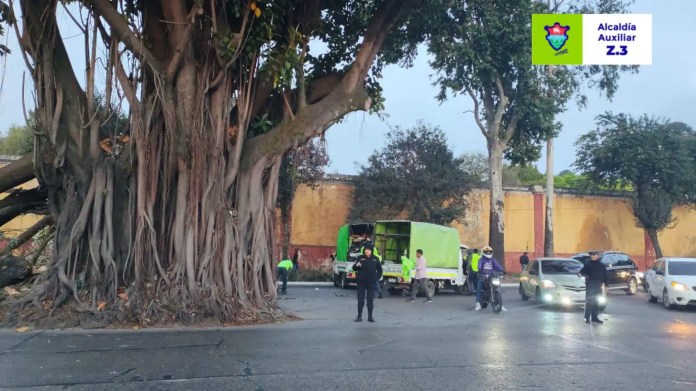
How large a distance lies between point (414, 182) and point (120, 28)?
20.5 m

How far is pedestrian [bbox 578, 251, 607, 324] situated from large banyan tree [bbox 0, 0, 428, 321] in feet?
20.3

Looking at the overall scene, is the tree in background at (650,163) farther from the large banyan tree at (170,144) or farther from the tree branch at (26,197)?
the tree branch at (26,197)

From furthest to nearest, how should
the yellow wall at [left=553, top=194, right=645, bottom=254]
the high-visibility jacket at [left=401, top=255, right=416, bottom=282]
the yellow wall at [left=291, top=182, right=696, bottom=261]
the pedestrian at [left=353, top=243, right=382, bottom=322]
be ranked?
the yellow wall at [left=553, top=194, right=645, bottom=254]
the yellow wall at [left=291, top=182, right=696, bottom=261]
the high-visibility jacket at [left=401, top=255, right=416, bottom=282]
the pedestrian at [left=353, top=243, right=382, bottom=322]

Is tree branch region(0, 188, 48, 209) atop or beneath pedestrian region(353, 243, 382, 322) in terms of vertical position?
atop

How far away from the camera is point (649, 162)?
109 ft

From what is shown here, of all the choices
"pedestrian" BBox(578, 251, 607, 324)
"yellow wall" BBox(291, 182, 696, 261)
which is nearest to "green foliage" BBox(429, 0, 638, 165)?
"yellow wall" BBox(291, 182, 696, 261)

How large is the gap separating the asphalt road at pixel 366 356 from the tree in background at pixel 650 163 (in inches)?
831

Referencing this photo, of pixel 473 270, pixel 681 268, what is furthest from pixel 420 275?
pixel 681 268

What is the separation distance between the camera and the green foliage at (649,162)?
1315 inches

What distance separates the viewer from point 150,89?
1386 centimetres

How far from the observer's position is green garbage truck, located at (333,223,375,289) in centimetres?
2403

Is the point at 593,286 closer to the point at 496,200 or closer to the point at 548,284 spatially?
the point at 548,284
